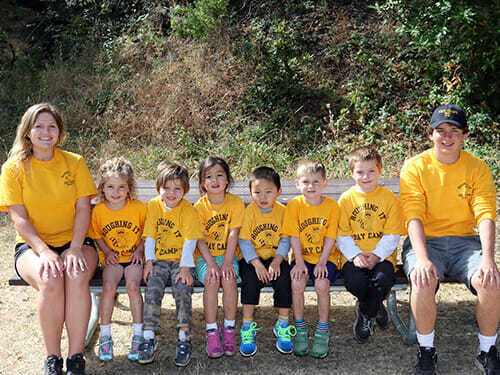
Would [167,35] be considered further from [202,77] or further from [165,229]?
[165,229]

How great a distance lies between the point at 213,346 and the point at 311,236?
0.99 m

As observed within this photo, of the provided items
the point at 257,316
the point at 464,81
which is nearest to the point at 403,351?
the point at 257,316

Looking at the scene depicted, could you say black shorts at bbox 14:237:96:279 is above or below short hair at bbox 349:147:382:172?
below

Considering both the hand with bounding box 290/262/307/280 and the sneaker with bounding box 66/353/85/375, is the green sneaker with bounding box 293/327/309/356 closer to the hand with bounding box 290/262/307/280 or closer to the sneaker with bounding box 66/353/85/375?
the hand with bounding box 290/262/307/280

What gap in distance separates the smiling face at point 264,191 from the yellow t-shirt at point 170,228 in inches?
17.7

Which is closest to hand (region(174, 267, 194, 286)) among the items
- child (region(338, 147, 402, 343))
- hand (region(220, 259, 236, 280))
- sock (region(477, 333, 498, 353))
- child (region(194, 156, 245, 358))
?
child (region(194, 156, 245, 358))

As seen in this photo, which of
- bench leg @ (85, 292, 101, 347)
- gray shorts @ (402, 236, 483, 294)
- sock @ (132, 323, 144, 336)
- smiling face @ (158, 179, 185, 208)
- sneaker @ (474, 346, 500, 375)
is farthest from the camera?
bench leg @ (85, 292, 101, 347)

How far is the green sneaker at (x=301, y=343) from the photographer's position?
339 centimetres

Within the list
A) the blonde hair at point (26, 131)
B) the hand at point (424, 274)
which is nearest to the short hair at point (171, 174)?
the blonde hair at point (26, 131)

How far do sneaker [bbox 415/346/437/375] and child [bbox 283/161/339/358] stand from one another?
1.95 ft

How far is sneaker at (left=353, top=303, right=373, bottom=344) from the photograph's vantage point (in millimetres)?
3461

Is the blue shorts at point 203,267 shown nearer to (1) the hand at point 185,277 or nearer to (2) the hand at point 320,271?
(1) the hand at point 185,277

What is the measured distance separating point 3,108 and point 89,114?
1917mm

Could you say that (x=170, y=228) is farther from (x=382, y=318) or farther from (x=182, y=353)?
(x=382, y=318)
